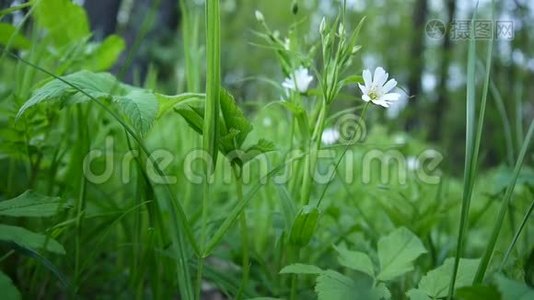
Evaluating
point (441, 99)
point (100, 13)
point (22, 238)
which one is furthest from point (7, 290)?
point (441, 99)

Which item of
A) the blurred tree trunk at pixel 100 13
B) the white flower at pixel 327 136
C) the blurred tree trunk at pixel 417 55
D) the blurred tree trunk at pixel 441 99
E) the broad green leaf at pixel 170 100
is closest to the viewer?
the broad green leaf at pixel 170 100

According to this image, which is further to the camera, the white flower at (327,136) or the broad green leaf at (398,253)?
the white flower at (327,136)

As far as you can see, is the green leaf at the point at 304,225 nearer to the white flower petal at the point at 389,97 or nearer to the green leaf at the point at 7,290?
the white flower petal at the point at 389,97

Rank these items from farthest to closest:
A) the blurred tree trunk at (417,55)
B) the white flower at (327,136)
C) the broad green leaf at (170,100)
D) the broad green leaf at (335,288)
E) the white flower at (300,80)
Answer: the blurred tree trunk at (417,55), the white flower at (327,136), the white flower at (300,80), the broad green leaf at (170,100), the broad green leaf at (335,288)

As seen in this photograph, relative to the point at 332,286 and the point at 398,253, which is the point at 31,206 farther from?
the point at 398,253

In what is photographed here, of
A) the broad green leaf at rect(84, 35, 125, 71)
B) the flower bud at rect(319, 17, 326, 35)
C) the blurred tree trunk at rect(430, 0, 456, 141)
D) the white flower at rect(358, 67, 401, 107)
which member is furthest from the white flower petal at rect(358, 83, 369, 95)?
the blurred tree trunk at rect(430, 0, 456, 141)

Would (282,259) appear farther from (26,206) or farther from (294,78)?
(26,206)

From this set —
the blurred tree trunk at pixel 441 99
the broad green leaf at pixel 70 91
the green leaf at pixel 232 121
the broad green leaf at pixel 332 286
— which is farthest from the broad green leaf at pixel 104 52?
the blurred tree trunk at pixel 441 99

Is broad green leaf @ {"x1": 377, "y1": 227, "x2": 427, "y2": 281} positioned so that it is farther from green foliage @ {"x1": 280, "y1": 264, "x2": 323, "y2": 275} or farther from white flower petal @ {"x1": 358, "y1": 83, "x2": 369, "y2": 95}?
white flower petal @ {"x1": 358, "y1": 83, "x2": 369, "y2": 95}
